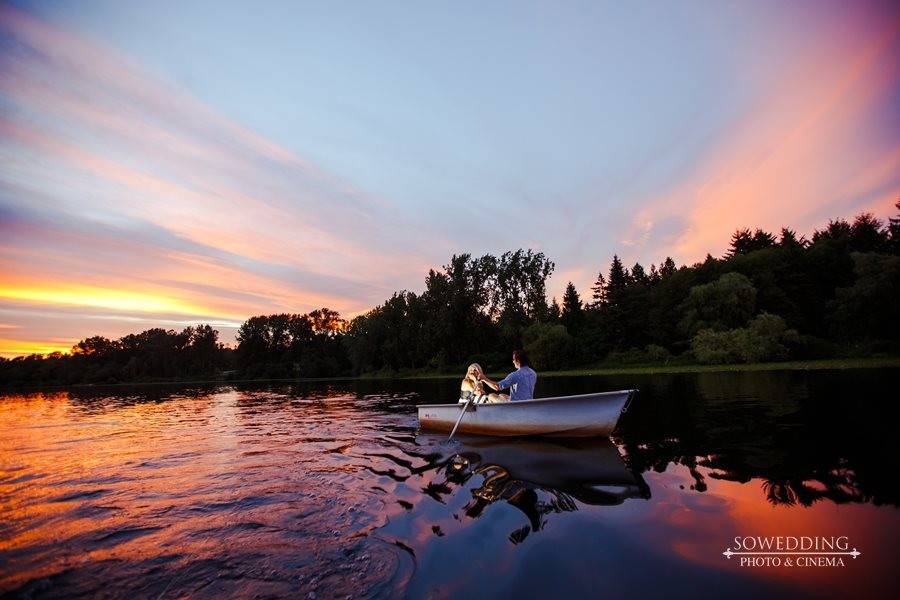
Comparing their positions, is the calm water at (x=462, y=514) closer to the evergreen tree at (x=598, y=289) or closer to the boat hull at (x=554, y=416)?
the boat hull at (x=554, y=416)

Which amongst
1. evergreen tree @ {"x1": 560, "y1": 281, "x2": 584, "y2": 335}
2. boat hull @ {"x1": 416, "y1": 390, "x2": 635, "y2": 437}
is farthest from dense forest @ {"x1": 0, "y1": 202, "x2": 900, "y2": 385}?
boat hull @ {"x1": 416, "y1": 390, "x2": 635, "y2": 437}

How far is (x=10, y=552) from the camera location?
16.4 ft

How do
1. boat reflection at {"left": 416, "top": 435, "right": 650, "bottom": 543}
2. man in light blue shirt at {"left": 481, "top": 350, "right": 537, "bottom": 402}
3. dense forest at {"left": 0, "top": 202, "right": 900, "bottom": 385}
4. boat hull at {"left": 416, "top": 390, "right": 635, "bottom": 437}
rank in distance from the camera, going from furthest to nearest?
dense forest at {"left": 0, "top": 202, "right": 900, "bottom": 385}, man in light blue shirt at {"left": 481, "top": 350, "right": 537, "bottom": 402}, boat hull at {"left": 416, "top": 390, "right": 635, "bottom": 437}, boat reflection at {"left": 416, "top": 435, "right": 650, "bottom": 543}

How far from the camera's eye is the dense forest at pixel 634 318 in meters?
39.0

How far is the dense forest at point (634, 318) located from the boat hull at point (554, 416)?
37.4 metres

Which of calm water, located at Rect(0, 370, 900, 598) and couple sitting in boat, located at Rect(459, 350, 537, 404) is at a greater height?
couple sitting in boat, located at Rect(459, 350, 537, 404)

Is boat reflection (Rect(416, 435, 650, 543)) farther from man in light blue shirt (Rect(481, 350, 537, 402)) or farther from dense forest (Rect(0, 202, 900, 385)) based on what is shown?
dense forest (Rect(0, 202, 900, 385))

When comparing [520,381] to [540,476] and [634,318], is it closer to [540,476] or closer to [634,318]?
[540,476]

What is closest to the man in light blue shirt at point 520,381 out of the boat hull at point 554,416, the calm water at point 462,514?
the boat hull at point 554,416

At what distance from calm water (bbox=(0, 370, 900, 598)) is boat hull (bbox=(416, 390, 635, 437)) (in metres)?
0.42

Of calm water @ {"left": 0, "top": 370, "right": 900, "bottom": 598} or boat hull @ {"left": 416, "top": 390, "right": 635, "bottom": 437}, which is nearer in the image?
calm water @ {"left": 0, "top": 370, "right": 900, "bottom": 598}

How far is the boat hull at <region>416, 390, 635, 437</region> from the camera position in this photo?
9.64 metres

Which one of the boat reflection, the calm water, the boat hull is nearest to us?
Answer: the calm water

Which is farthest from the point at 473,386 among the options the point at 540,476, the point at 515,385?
the point at 540,476
